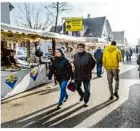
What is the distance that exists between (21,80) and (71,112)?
3.65 m

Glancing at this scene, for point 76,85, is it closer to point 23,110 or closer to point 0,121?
point 23,110

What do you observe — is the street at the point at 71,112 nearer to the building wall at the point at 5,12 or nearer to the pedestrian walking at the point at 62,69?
the pedestrian walking at the point at 62,69

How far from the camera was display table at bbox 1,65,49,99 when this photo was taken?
32.8 feet

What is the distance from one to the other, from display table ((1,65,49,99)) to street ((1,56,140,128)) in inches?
10.0

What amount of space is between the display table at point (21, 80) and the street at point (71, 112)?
0.25 metres

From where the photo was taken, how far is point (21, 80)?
11.0m

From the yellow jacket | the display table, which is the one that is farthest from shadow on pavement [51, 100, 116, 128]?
the display table

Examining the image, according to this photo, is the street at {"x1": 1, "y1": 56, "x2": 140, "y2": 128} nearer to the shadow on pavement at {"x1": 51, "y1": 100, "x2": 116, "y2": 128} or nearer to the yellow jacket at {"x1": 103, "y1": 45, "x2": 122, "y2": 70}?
the shadow on pavement at {"x1": 51, "y1": 100, "x2": 116, "y2": 128}

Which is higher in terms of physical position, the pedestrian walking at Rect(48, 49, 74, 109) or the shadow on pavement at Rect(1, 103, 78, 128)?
the pedestrian walking at Rect(48, 49, 74, 109)

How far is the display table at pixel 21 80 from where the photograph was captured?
1000 cm

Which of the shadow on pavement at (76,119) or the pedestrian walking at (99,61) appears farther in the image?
the pedestrian walking at (99,61)

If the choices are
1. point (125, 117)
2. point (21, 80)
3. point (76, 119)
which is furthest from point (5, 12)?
point (125, 117)

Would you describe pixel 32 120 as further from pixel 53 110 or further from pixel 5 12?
pixel 5 12

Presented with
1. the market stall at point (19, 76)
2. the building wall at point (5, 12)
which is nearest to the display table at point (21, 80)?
the market stall at point (19, 76)
